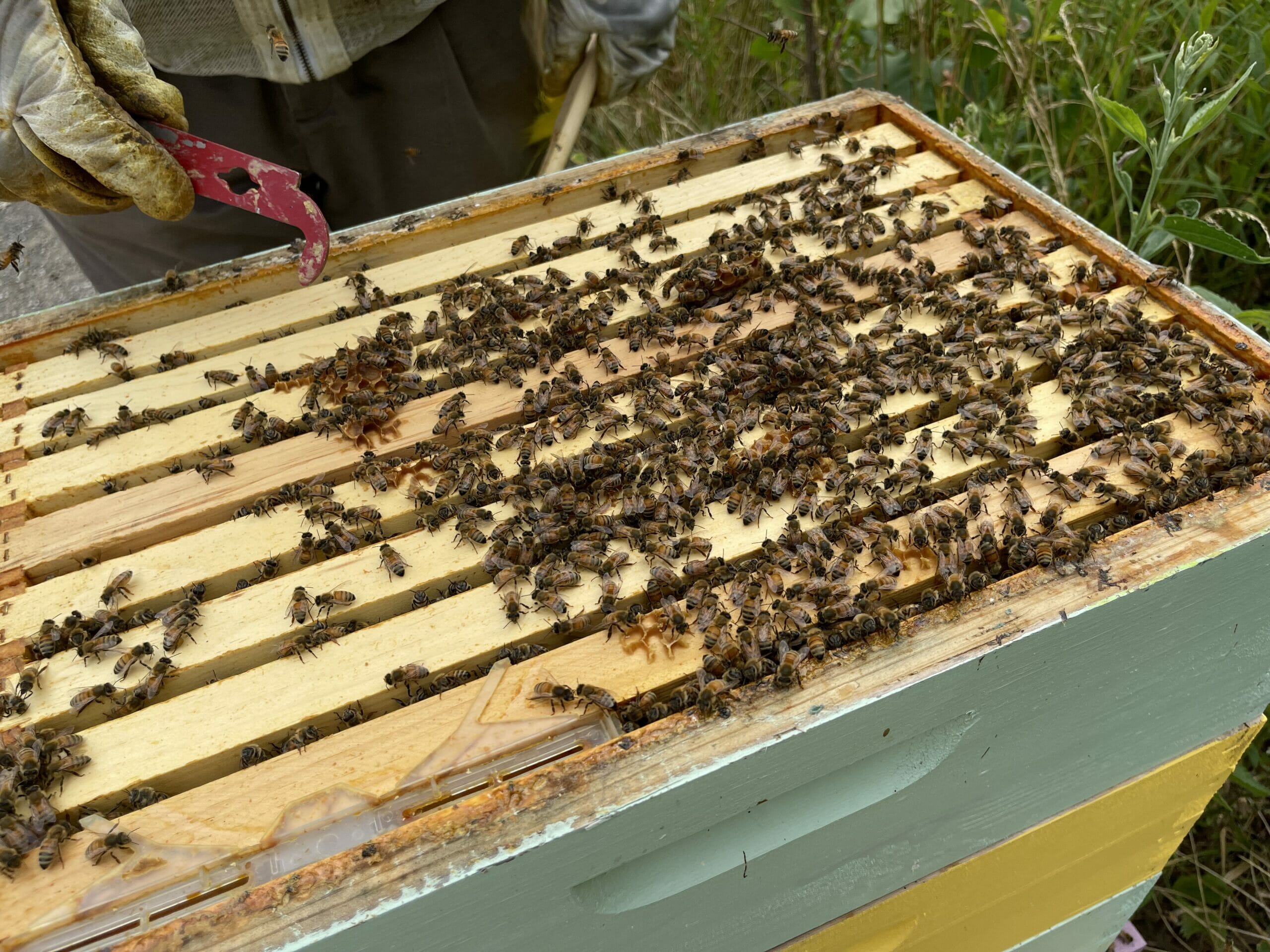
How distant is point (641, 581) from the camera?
7.06 feet

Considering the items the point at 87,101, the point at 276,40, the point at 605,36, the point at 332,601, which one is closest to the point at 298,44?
the point at 276,40

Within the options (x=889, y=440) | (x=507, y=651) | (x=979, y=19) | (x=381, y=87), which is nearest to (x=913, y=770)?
(x=889, y=440)

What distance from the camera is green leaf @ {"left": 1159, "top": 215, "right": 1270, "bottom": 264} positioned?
9.37ft

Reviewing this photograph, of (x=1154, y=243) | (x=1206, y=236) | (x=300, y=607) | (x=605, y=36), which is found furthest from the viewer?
(x=605, y=36)

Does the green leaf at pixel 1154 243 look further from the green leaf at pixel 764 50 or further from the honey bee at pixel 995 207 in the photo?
the green leaf at pixel 764 50

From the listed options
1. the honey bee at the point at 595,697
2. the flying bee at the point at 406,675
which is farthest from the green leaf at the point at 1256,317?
the flying bee at the point at 406,675

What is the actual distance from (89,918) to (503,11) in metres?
3.88

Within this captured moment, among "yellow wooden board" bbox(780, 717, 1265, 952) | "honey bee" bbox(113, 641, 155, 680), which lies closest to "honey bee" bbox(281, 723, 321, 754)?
"honey bee" bbox(113, 641, 155, 680)

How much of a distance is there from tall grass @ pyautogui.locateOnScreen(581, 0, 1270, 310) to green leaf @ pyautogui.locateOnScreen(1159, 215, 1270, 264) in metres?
0.51

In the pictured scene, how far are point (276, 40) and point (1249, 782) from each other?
480cm

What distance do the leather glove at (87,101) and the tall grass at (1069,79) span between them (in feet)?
10.7

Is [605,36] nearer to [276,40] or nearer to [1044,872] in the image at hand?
[276,40]

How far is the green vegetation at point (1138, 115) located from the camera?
357 centimetres

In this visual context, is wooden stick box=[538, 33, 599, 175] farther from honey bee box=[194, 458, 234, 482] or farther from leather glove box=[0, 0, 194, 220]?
honey bee box=[194, 458, 234, 482]
